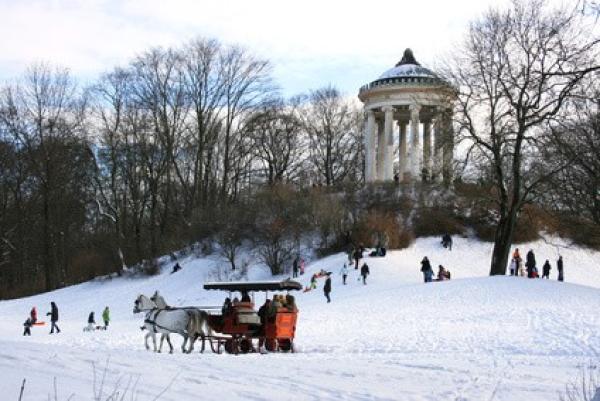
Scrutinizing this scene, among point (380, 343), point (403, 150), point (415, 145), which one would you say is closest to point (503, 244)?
point (380, 343)

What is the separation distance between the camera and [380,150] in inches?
2228

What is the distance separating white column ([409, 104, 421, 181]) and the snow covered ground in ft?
27.4

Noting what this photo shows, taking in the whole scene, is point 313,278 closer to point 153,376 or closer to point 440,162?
point 440,162

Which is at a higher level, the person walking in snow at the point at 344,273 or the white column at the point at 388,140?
the white column at the point at 388,140

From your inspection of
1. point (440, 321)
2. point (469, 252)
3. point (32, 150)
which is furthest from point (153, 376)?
point (32, 150)

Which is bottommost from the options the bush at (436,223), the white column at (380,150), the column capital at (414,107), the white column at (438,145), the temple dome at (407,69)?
the bush at (436,223)

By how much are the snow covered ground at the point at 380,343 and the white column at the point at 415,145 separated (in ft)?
27.4

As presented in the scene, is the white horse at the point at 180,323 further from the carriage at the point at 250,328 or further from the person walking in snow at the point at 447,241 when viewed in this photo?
the person walking in snow at the point at 447,241

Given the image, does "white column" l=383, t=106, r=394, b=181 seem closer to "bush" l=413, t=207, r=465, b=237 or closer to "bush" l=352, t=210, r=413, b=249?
"bush" l=413, t=207, r=465, b=237

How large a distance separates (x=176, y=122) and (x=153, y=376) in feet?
143

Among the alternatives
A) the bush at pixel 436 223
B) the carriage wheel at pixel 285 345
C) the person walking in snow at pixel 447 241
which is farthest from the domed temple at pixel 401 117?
the carriage wheel at pixel 285 345

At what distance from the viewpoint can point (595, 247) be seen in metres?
46.0

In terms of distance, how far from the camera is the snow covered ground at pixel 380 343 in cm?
1080

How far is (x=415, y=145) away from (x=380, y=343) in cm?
3270
